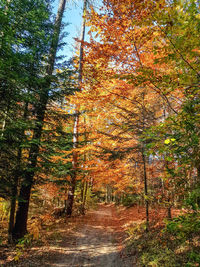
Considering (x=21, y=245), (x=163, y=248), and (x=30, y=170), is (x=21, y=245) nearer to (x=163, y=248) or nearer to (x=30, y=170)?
(x=30, y=170)

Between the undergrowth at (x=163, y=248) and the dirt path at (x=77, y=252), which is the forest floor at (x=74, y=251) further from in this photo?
the undergrowth at (x=163, y=248)

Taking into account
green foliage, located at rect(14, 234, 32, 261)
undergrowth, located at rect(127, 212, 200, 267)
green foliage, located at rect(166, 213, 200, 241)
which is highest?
green foliage, located at rect(166, 213, 200, 241)

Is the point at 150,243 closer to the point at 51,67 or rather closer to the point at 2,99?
the point at 2,99

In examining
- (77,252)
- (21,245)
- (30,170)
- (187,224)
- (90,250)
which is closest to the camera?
(187,224)

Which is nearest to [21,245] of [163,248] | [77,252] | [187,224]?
[77,252]

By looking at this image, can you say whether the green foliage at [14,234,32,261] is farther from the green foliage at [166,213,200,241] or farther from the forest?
the green foliage at [166,213,200,241]

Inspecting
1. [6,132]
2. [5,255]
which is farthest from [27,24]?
[5,255]

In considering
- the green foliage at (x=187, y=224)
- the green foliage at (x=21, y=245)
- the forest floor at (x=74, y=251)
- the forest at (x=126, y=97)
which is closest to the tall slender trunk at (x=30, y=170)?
the forest at (x=126, y=97)

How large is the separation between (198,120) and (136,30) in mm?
3694

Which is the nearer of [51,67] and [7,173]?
[7,173]

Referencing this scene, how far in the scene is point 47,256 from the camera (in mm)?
6512

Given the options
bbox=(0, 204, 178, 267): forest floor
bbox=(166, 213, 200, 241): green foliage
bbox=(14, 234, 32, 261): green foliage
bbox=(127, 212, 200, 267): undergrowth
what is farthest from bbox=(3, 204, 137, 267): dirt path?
bbox=(166, 213, 200, 241): green foliage

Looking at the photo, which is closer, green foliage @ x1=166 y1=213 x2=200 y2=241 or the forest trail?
green foliage @ x1=166 y1=213 x2=200 y2=241

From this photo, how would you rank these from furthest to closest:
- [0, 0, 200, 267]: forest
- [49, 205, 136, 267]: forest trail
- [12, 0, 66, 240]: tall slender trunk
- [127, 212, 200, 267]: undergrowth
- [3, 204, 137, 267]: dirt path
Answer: [12, 0, 66, 240]: tall slender trunk
[49, 205, 136, 267]: forest trail
[3, 204, 137, 267]: dirt path
[127, 212, 200, 267]: undergrowth
[0, 0, 200, 267]: forest
